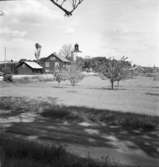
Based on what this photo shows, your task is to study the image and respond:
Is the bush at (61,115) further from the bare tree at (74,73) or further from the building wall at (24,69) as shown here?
the building wall at (24,69)

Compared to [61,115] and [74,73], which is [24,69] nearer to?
[74,73]

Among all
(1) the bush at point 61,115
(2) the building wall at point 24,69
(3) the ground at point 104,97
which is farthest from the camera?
(2) the building wall at point 24,69

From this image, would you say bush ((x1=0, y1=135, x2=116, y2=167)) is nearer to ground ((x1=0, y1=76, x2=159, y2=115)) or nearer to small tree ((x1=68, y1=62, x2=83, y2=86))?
ground ((x1=0, y1=76, x2=159, y2=115))

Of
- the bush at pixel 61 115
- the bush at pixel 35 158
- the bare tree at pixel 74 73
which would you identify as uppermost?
the bare tree at pixel 74 73

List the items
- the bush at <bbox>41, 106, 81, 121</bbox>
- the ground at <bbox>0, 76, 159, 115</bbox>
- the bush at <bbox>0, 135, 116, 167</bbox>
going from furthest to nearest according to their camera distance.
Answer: the ground at <bbox>0, 76, 159, 115</bbox>
the bush at <bbox>41, 106, 81, 121</bbox>
the bush at <bbox>0, 135, 116, 167</bbox>

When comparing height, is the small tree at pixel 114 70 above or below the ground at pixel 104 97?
above

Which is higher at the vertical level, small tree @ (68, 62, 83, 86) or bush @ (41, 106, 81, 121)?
small tree @ (68, 62, 83, 86)

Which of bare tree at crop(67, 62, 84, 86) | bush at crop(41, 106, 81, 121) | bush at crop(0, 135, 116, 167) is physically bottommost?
bush at crop(41, 106, 81, 121)

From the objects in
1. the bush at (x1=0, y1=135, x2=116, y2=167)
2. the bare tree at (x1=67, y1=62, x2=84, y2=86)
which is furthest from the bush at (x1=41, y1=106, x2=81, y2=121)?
the bare tree at (x1=67, y1=62, x2=84, y2=86)

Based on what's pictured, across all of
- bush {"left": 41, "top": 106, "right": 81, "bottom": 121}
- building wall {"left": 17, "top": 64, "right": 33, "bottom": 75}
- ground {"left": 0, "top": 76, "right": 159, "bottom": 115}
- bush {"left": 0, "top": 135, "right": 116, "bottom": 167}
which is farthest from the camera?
building wall {"left": 17, "top": 64, "right": 33, "bottom": 75}

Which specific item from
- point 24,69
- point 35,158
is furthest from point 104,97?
point 24,69

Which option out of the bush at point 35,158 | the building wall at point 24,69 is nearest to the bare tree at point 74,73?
the bush at point 35,158

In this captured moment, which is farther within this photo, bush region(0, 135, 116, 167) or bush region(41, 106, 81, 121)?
bush region(41, 106, 81, 121)

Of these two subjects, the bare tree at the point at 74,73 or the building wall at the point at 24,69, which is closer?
the bare tree at the point at 74,73
